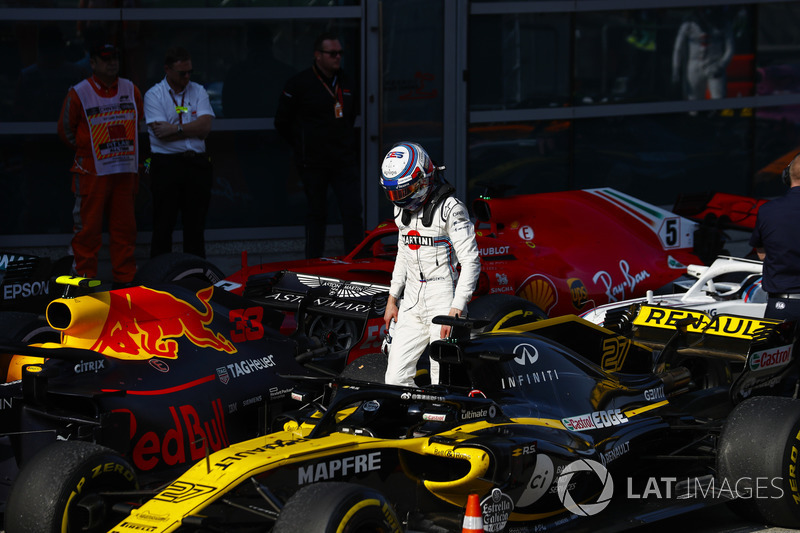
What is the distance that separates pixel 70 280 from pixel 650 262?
6019mm

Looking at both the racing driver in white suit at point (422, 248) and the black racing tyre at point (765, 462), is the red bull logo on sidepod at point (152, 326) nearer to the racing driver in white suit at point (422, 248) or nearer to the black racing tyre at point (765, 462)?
the racing driver in white suit at point (422, 248)

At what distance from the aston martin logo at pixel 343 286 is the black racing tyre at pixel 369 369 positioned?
54.5 inches

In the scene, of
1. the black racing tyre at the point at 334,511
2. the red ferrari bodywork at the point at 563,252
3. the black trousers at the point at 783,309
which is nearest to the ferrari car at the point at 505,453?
the black racing tyre at the point at 334,511

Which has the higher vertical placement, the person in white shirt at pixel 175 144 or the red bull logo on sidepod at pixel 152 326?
the person in white shirt at pixel 175 144

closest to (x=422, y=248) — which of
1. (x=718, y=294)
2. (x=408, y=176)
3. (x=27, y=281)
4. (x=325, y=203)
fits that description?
(x=408, y=176)

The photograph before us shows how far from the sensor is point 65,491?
5.32 meters

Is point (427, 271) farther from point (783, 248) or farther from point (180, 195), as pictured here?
point (180, 195)

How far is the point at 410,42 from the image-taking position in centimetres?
1374

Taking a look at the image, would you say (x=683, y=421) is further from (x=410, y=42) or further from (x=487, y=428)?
(x=410, y=42)

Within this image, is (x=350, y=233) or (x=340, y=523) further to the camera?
(x=350, y=233)

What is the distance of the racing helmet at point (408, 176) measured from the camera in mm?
7336

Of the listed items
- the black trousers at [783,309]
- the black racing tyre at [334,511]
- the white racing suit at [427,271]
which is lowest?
the black racing tyre at [334,511]

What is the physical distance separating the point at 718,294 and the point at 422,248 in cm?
407

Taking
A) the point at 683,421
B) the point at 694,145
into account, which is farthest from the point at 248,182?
the point at 683,421
